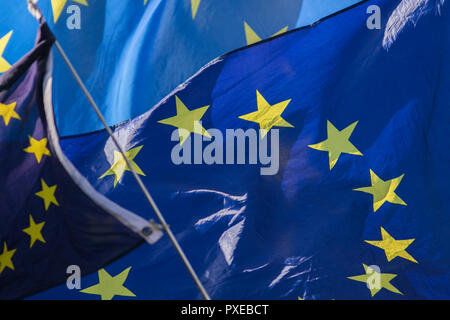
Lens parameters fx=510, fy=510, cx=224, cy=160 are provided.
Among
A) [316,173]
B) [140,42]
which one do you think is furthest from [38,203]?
[316,173]

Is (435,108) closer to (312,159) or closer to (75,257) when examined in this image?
(312,159)

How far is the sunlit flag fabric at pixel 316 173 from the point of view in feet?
12.0

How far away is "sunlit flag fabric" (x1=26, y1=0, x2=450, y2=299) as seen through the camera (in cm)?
366

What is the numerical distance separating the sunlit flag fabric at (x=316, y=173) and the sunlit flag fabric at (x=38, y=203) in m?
1.09

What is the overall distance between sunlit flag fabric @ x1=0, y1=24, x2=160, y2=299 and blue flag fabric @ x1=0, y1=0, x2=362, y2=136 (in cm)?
124

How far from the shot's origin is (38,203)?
3184mm

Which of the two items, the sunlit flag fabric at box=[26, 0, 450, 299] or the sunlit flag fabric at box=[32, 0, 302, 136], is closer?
the sunlit flag fabric at box=[26, 0, 450, 299]

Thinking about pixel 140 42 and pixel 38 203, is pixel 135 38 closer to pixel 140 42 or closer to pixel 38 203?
pixel 140 42

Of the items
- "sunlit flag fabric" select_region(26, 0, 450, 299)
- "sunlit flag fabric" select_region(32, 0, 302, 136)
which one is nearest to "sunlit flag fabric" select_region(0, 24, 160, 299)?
"sunlit flag fabric" select_region(26, 0, 450, 299)

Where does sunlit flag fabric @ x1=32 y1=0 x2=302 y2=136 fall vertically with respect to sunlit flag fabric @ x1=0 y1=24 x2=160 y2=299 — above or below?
above

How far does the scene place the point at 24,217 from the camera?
3219 millimetres

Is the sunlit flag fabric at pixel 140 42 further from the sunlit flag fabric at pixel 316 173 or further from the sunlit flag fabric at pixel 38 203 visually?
the sunlit flag fabric at pixel 38 203

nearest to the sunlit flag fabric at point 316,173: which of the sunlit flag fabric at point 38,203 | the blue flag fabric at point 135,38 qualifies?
the blue flag fabric at point 135,38

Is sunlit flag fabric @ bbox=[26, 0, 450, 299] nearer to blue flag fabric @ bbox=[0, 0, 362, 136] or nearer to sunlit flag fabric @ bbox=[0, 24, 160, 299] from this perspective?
blue flag fabric @ bbox=[0, 0, 362, 136]
